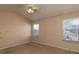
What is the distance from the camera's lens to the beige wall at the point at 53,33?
65.6 inches

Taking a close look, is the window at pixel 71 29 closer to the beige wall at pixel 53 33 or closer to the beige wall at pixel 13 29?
the beige wall at pixel 53 33

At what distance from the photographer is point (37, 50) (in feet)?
5.80

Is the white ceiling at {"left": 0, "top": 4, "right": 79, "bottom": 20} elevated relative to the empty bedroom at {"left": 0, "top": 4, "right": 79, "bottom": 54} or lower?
elevated

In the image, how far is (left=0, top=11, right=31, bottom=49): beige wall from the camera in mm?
1690

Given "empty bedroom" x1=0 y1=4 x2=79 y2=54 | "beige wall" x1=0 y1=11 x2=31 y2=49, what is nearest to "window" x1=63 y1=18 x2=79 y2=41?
"empty bedroom" x1=0 y1=4 x2=79 y2=54

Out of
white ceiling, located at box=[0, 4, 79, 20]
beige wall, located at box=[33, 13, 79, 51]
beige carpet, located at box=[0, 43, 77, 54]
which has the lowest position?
beige carpet, located at box=[0, 43, 77, 54]

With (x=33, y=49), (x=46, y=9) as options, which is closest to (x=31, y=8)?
(x=46, y=9)

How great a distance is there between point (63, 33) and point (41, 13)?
467 mm

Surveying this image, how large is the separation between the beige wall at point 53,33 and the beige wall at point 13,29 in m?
0.19

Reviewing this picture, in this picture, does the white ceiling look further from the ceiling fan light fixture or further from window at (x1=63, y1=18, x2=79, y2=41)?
window at (x1=63, y1=18, x2=79, y2=41)
